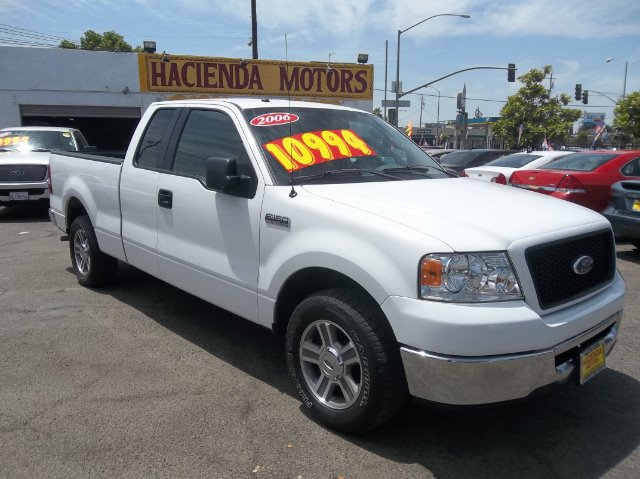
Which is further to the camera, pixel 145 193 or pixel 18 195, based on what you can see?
pixel 18 195

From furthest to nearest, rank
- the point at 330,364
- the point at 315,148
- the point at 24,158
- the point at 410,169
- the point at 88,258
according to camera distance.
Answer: the point at 24,158, the point at 88,258, the point at 410,169, the point at 315,148, the point at 330,364

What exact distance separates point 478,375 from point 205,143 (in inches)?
104

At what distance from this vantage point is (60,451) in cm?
292

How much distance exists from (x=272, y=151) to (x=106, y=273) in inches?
117

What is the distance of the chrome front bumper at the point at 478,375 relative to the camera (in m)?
2.51

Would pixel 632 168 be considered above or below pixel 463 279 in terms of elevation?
above

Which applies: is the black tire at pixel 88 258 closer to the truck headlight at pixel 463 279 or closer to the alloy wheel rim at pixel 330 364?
the alloy wheel rim at pixel 330 364

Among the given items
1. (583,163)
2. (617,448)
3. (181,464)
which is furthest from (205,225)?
(583,163)

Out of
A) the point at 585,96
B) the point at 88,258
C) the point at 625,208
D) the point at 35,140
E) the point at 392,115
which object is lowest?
the point at 88,258

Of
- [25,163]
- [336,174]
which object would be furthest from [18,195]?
[336,174]

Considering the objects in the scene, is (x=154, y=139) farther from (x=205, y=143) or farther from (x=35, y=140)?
(x=35, y=140)

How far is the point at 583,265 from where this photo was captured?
296 centimetres

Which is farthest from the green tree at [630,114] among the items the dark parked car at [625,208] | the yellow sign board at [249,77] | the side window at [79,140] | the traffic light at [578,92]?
the side window at [79,140]

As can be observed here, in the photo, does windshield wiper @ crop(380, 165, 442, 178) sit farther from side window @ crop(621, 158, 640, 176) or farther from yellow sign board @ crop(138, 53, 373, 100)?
yellow sign board @ crop(138, 53, 373, 100)
